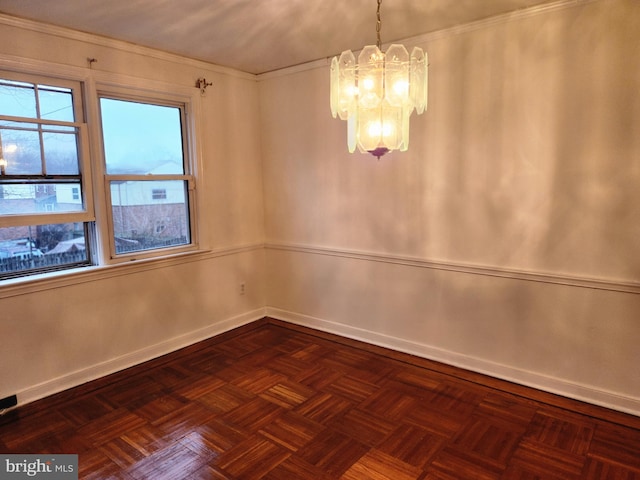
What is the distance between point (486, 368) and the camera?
3002 millimetres

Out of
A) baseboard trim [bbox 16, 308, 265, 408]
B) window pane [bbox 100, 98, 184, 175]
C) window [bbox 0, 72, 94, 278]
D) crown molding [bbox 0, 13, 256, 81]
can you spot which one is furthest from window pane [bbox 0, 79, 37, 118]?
baseboard trim [bbox 16, 308, 265, 408]

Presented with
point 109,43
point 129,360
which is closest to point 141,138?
point 109,43

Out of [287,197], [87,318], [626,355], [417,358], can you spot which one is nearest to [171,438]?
[87,318]

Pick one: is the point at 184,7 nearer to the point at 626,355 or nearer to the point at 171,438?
the point at 171,438

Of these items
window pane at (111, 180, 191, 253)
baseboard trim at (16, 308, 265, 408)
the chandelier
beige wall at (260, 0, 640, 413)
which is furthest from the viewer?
window pane at (111, 180, 191, 253)

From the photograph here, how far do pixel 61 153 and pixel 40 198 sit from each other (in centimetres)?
34

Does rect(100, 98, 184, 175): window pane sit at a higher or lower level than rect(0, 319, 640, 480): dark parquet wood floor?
higher

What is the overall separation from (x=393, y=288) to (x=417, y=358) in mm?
569

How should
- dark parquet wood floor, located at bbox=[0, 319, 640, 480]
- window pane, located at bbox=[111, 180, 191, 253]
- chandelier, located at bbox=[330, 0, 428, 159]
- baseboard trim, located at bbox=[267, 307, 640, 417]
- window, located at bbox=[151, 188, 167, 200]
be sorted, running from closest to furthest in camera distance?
chandelier, located at bbox=[330, 0, 428, 159] < dark parquet wood floor, located at bbox=[0, 319, 640, 480] < baseboard trim, located at bbox=[267, 307, 640, 417] < window pane, located at bbox=[111, 180, 191, 253] < window, located at bbox=[151, 188, 167, 200]

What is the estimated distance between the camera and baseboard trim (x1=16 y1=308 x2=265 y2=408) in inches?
109

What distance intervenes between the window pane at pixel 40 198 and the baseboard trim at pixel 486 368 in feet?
7.02

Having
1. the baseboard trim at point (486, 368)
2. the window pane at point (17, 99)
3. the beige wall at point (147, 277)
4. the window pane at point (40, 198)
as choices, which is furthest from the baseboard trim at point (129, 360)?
the window pane at point (17, 99)

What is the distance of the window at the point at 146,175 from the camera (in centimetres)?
314

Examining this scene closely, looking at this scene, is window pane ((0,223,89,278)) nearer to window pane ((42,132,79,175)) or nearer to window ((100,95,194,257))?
window ((100,95,194,257))
